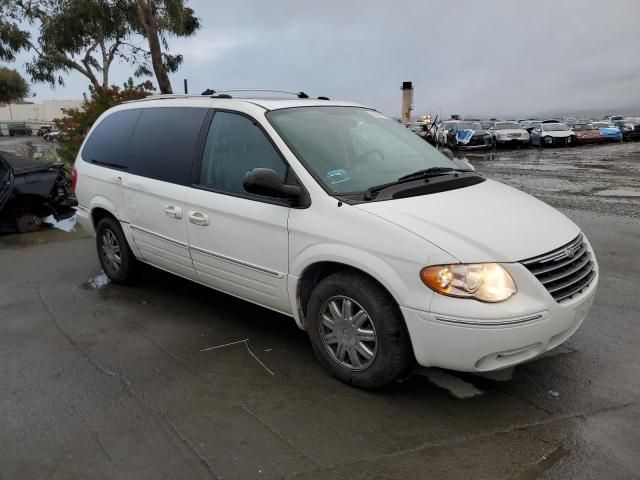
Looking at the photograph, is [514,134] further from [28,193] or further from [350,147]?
[350,147]

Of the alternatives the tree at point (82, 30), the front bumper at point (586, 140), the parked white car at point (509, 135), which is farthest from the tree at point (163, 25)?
the front bumper at point (586, 140)

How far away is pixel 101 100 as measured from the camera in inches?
494

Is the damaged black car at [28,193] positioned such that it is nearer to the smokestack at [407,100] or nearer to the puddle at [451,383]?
the puddle at [451,383]

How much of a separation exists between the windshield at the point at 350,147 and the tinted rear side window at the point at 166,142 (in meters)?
0.84

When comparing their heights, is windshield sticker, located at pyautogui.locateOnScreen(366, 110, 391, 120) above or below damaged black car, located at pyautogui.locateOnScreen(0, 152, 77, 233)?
above

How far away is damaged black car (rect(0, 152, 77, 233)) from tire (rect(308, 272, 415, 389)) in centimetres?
660

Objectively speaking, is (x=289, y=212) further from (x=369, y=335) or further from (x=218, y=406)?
(x=218, y=406)

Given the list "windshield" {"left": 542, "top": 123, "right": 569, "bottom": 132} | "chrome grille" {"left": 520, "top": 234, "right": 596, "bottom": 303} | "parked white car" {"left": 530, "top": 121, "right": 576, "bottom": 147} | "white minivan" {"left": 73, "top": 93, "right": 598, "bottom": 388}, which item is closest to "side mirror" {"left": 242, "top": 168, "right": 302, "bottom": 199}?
"white minivan" {"left": 73, "top": 93, "right": 598, "bottom": 388}

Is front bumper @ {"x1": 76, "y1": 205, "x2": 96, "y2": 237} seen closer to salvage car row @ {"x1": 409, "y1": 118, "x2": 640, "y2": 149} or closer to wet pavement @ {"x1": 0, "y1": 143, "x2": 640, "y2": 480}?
wet pavement @ {"x1": 0, "y1": 143, "x2": 640, "y2": 480}

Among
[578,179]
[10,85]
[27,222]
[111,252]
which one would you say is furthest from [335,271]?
[10,85]

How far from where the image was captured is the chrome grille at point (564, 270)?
2.97 meters

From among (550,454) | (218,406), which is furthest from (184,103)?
(550,454)

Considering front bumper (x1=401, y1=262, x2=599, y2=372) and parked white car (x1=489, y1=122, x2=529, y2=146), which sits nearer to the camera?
front bumper (x1=401, y1=262, x2=599, y2=372)

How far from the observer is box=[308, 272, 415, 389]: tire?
3.10m
